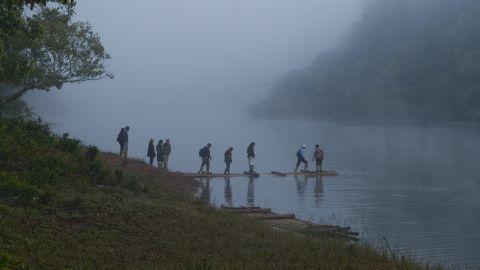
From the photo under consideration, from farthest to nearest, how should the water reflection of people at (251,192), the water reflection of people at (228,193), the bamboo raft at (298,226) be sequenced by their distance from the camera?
the water reflection of people at (251,192), the water reflection of people at (228,193), the bamboo raft at (298,226)

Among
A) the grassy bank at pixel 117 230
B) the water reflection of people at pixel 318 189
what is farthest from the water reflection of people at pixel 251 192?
the grassy bank at pixel 117 230

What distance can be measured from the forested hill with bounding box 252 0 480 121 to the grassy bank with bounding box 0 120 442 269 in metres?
87.2

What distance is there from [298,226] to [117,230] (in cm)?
597

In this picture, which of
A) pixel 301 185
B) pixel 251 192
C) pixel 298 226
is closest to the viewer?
pixel 298 226

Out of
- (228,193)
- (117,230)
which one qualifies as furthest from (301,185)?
(117,230)

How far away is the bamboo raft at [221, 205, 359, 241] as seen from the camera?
14756 mm

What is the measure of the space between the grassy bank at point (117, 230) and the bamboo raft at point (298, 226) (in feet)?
5.16

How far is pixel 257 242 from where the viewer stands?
11.5m

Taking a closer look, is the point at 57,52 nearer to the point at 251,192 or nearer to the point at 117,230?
the point at 251,192

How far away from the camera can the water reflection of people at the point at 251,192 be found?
22.1 meters

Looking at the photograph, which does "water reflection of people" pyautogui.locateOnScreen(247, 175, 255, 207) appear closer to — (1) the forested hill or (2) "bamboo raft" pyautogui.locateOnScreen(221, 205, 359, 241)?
(2) "bamboo raft" pyautogui.locateOnScreen(221, 205, 359, 241)

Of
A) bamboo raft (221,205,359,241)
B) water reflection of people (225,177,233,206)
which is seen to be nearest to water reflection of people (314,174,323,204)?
water reflection of people (225,177,233,206)

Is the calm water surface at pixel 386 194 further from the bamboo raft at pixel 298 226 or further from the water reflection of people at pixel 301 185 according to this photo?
the bamboo raft at pixel 298 226

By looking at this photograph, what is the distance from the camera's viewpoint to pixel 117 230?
11.0 metres
